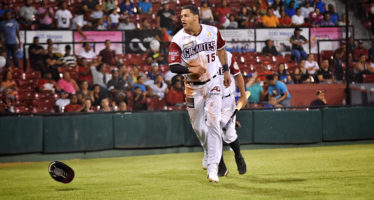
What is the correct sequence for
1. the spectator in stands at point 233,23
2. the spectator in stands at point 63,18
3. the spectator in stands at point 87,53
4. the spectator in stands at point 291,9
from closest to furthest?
the spectator in stands at point 87,53
the spectator in stands at point 63,18
the spectator in stands at point 233,23
the spectator in stands at point 291,9

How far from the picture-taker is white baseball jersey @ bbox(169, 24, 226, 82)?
784 cm

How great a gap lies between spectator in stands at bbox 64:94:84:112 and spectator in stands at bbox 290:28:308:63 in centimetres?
775

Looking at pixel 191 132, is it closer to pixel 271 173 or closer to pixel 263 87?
pixel 263 87

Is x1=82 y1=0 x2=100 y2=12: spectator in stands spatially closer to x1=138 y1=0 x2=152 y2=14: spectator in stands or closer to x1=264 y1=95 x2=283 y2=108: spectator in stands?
x1=138 y1=0 x2=152 y2=14: spectator in stands

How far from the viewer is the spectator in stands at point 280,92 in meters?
16.0

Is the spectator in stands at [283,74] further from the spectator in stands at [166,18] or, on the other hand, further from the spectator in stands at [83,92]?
the spectator in stands at [83,92]

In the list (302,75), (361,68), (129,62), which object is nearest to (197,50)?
(302,75)

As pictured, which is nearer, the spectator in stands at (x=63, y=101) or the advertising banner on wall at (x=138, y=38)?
the spectator in stands at (x=63, y=101)

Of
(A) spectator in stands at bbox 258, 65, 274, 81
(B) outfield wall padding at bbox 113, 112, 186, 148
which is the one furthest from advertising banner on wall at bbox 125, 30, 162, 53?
(B) outfield wall padding at bbox 113, 112, 186, 148

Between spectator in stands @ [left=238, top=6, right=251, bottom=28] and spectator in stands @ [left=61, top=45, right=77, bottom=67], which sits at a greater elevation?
spectator in stands @ [left=238, top=6, right=251, bottom=28]

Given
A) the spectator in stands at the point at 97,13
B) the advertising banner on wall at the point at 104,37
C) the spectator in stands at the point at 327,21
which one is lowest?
the advertising banner on wall at the point at 104,37

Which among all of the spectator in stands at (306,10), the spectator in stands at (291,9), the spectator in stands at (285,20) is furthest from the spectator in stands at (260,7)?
the spectator in stands at (306,10)

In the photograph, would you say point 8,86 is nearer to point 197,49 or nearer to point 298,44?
point 197,49

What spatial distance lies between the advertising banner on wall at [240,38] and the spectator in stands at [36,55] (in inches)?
245
